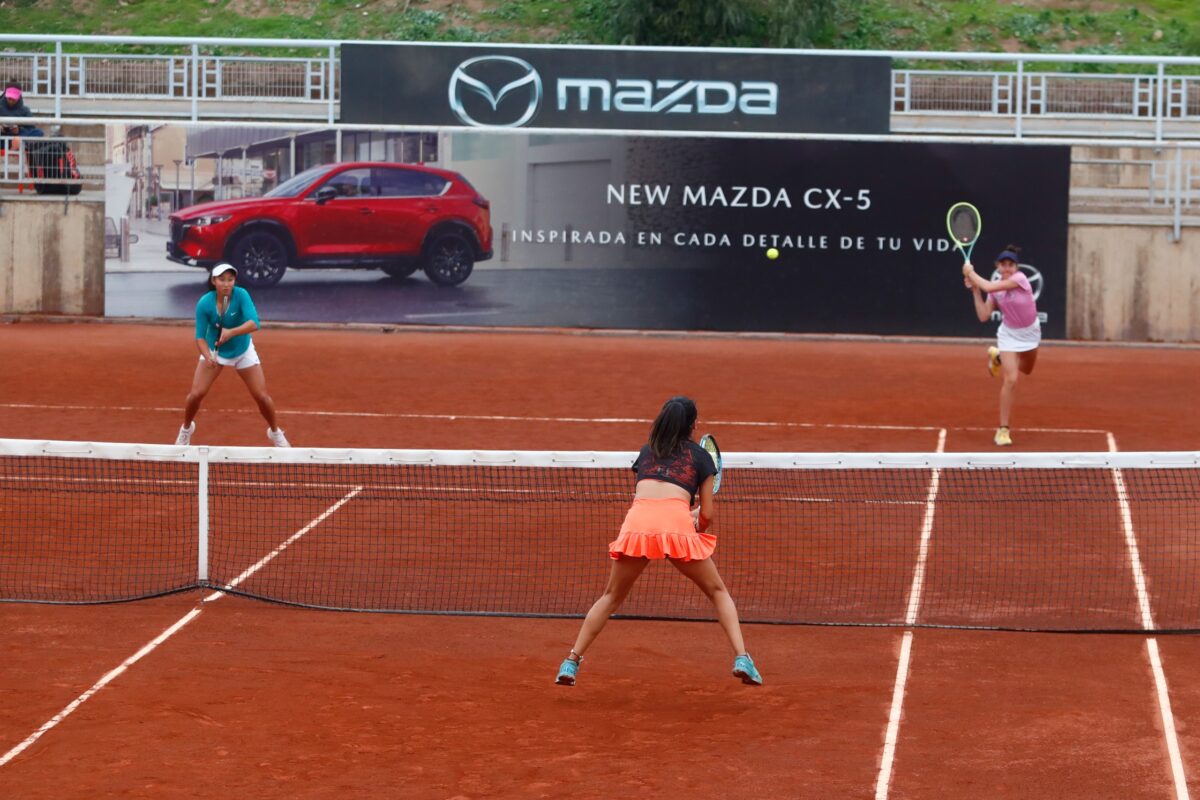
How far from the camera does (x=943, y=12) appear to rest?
129 ft

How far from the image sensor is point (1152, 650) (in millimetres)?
8766

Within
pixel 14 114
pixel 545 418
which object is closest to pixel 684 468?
pixel 545 418

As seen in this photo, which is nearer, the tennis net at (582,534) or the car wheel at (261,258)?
the tennis net at (582,534)

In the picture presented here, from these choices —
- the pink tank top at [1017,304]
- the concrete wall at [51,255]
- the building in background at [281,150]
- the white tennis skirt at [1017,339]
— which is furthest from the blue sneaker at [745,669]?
the concrete wall at [51,255]

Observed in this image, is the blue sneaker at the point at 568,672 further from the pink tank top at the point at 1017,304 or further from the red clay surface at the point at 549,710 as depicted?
the pink tank top at the point at 1017,304

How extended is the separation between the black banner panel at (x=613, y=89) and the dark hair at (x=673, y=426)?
19.4m

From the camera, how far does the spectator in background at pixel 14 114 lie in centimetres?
2581

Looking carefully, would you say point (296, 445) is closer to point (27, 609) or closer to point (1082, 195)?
point (27, 609)

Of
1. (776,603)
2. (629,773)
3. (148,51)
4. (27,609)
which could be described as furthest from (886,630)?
(148,51)

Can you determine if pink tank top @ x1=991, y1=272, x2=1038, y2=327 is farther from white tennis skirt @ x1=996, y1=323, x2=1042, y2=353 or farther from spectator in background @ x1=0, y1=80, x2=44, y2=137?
spectator in background @ x1=0, y1=80, x2=44, y2=137

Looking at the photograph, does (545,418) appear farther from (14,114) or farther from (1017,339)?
(14,114)

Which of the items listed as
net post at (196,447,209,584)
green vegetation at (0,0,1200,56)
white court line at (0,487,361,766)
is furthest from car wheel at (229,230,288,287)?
net post at (196,447,209,584)

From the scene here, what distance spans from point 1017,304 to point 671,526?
8.55m

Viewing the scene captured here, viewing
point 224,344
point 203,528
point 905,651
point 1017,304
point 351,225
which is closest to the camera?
point 905,651
